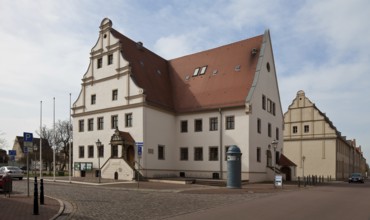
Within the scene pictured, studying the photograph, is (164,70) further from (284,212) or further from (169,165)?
(284,212)

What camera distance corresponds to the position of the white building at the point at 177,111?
3581 centimetres

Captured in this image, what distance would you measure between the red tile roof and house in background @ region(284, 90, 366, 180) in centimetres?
2461

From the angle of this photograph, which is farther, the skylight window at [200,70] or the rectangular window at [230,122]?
the skylight window at [200,70]

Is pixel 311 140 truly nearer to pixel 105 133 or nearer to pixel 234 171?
pixel 105 133

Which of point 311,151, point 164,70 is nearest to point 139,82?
point 164,70

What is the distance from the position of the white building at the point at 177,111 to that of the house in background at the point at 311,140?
17894 mm

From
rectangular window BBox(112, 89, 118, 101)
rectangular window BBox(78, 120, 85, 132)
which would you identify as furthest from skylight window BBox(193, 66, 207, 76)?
rectangular window BBox(78, 120, 85, 132)

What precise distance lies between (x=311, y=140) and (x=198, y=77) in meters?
27.8

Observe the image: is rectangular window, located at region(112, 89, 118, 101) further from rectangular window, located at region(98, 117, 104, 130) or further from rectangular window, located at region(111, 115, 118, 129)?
rectangular window, located at region(98, 117, 104, 130)

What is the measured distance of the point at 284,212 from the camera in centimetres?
1295

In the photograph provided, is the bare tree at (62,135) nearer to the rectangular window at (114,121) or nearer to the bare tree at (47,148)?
the bare tree at (47,148)

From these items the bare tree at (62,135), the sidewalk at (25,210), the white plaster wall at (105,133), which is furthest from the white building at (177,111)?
the bare tree at (62,135)

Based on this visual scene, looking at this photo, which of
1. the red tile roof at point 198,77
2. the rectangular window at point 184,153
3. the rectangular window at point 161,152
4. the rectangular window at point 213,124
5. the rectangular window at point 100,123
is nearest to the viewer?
the rectangular window at point 213,124

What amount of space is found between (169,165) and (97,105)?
10.9 metres
